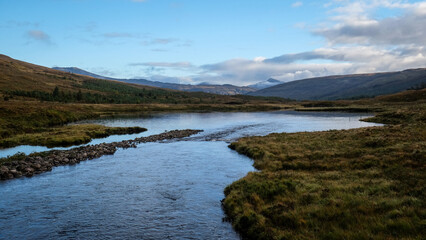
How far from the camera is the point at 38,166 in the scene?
32594 millimetres

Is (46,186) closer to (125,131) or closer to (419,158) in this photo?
(419,158)

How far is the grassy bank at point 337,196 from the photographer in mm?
14430

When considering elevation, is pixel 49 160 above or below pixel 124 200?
above

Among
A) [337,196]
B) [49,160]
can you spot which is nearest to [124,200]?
[337,196]

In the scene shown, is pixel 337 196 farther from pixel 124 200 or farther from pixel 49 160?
pixel 49 160

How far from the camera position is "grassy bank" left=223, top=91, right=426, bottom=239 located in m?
14.4

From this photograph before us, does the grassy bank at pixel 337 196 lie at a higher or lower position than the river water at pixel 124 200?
higher

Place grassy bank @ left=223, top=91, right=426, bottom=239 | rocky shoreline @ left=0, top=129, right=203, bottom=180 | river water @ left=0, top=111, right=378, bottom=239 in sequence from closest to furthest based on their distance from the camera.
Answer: grassy bank @ left=223, top=91, right=426, bottom=239 < river water @ left=0, top=111, right=378, bottom=239 < rocky shoreline @ left=0, top=129, right=203, bottom=180

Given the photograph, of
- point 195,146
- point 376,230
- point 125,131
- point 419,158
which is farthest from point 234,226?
point 125,131

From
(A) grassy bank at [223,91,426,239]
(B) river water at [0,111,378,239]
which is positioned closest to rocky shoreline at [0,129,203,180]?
(B) river water at [0,111,378,239]

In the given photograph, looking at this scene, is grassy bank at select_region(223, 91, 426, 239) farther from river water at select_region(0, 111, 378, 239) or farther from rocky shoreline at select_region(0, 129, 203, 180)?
rocky shoreline at select_region(0, 129, 203, 180)

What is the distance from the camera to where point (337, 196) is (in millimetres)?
18625

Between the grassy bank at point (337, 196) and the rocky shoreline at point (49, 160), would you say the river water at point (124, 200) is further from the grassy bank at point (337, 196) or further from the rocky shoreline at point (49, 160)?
the grassy bank at point (337, 196)

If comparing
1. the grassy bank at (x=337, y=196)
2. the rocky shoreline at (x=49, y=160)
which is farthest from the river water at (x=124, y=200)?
the grassy bank at (x=337, y=196)
